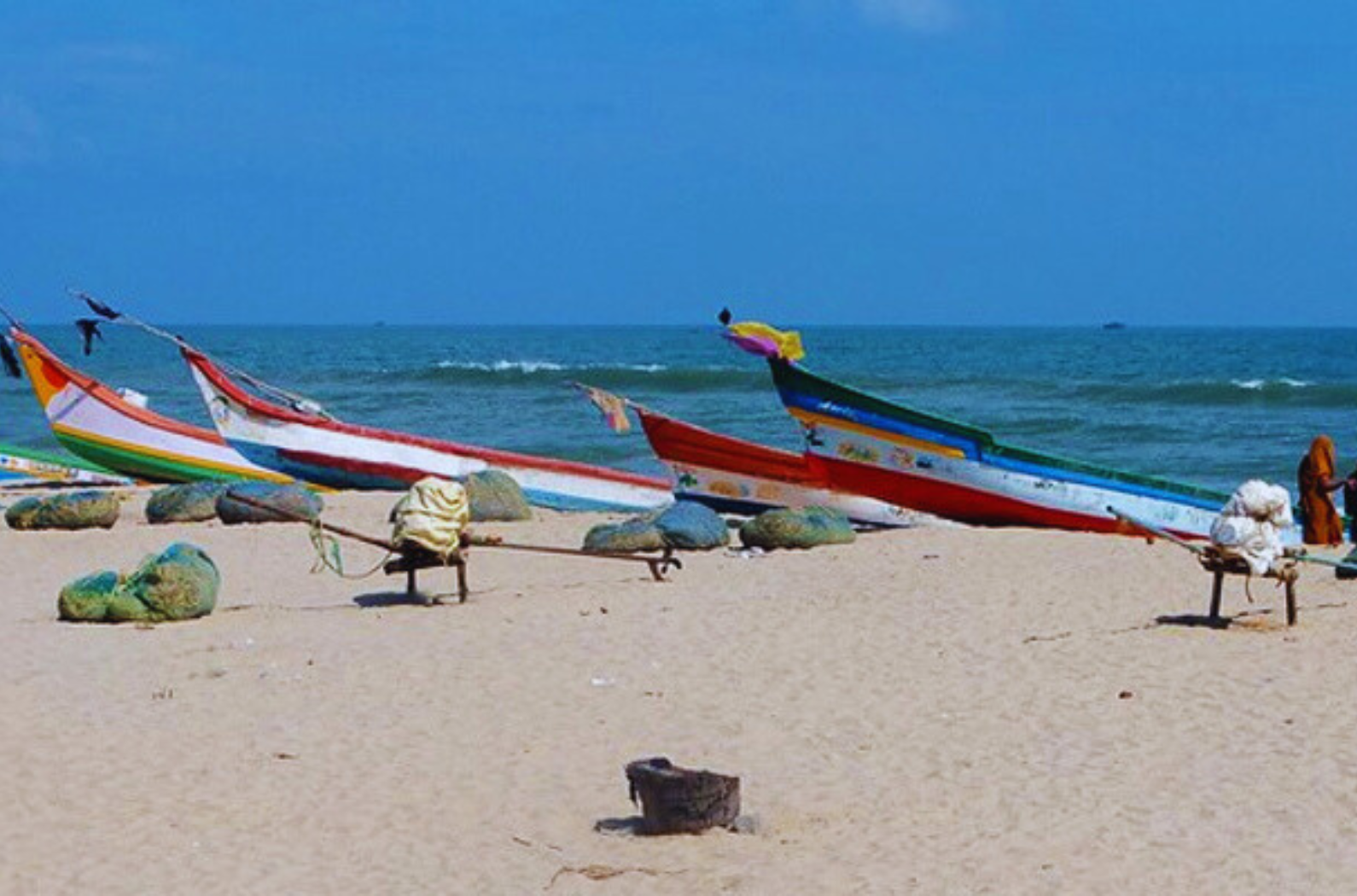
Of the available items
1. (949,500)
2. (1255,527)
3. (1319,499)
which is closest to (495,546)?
(1255,527)

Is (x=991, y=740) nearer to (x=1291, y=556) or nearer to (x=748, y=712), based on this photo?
(x=748, y=712)

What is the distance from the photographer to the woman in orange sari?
1490 centimetres

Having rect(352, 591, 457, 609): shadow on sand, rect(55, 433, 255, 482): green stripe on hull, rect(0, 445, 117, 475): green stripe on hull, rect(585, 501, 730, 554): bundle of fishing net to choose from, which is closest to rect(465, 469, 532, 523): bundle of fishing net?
rect(585, 501, 730, 554): bundle of fishing net

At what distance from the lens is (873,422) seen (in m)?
16.6

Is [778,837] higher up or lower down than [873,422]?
lower down

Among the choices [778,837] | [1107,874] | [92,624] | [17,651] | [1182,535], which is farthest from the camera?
[1182,535]

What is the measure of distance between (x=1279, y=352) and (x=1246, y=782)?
7292cm

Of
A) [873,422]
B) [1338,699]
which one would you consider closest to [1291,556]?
[1338,699]

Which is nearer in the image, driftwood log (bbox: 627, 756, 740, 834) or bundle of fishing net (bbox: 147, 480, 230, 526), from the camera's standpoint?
driftwood log (bbox: 627, 756, 740, 834)

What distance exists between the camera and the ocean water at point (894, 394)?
31.0m

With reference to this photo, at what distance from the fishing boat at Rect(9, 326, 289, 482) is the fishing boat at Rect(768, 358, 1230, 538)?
25.0 feet

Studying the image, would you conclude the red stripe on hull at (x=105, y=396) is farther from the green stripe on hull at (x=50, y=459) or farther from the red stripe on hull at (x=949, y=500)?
the red stripe on hull at (x=949, y=500)

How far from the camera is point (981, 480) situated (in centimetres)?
1633

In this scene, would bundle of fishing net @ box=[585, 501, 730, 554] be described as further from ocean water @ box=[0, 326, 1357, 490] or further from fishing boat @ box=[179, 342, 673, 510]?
ocean water @ box=[0, 326, 1357, 490]
